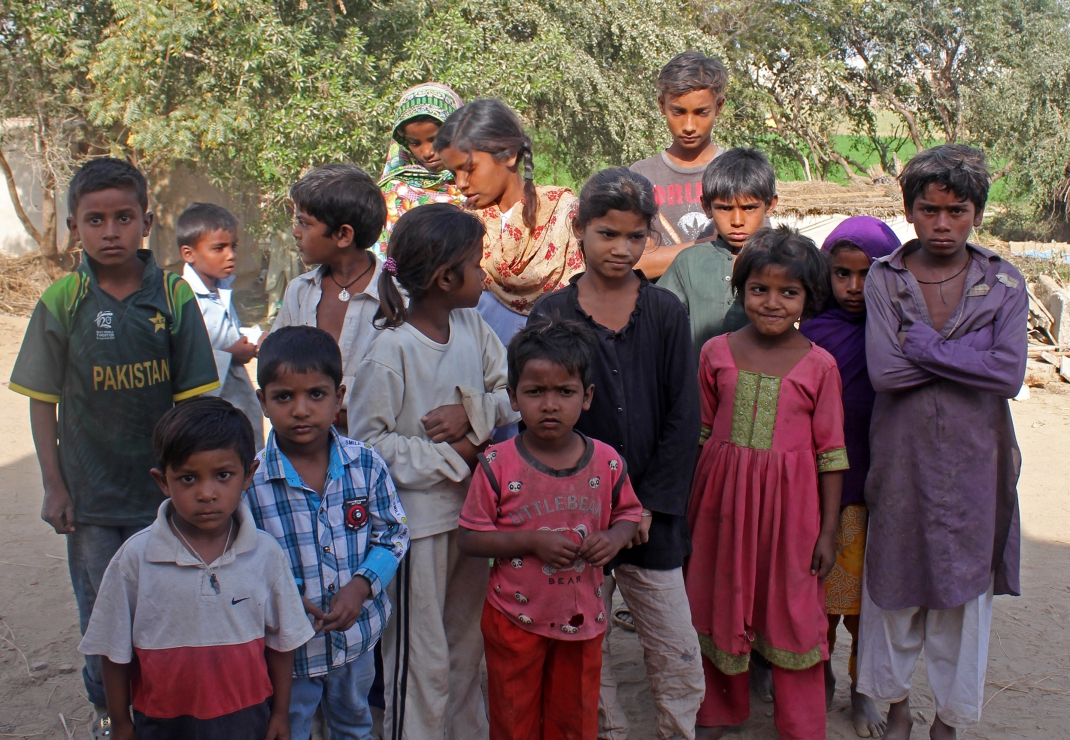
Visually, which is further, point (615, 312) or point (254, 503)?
point (615, 312)

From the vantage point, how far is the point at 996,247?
1397 centimetres

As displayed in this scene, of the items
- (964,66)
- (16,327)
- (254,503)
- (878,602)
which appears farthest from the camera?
(964,66)

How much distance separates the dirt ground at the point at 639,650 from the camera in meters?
2.96

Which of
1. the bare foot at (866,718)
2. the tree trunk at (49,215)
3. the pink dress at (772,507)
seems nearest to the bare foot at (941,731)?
the bare foot at (866,718)

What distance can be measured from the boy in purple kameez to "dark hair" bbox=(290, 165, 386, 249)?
1607 millimetres

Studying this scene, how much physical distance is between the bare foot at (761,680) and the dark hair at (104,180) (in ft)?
8.75

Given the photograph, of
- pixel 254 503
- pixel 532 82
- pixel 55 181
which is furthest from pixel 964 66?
pixel 254 503

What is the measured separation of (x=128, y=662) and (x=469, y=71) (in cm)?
774

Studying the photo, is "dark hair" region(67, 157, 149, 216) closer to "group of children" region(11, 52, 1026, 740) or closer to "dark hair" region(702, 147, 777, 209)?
"group of children" region(11, 52, 1026, 740)

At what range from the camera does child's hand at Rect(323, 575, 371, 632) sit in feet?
7.13

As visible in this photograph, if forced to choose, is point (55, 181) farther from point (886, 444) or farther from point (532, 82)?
point (886, 444)

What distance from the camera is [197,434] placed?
6.48 feet

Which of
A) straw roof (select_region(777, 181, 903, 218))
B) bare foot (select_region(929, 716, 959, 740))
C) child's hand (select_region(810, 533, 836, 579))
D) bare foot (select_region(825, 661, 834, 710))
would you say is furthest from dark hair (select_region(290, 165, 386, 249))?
straw roof (select_region(777, 181, 903, 218))

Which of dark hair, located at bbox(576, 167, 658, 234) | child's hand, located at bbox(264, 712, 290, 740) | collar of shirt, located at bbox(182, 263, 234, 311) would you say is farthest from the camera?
collar of shirt, located at bbox(182, 263, 234, 311)
